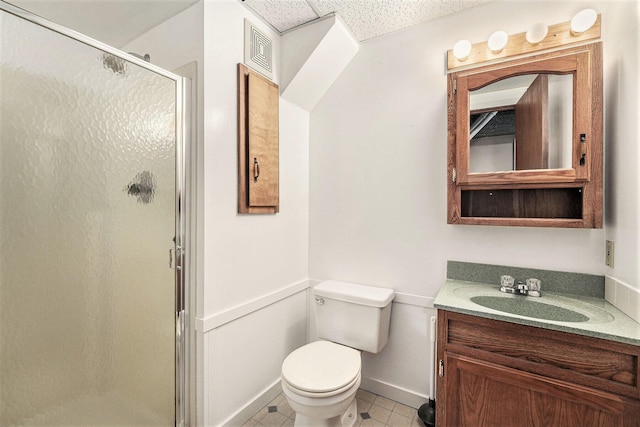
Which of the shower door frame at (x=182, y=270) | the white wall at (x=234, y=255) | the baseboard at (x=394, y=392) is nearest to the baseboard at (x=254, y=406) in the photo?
the white wall at (x=234, y=255)

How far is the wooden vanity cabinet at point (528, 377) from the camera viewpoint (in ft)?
3.45

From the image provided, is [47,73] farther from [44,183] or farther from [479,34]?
[479,34]

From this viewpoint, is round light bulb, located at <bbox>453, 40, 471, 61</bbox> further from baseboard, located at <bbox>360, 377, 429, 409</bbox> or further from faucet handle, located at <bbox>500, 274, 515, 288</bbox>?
baseboard, located at <bbox>360, 377, 429, 409</bbox>

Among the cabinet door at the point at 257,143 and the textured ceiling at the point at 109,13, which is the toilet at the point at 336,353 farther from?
the textured ceiling at the point at 109,13

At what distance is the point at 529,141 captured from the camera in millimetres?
1467

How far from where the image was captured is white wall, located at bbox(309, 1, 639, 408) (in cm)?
155

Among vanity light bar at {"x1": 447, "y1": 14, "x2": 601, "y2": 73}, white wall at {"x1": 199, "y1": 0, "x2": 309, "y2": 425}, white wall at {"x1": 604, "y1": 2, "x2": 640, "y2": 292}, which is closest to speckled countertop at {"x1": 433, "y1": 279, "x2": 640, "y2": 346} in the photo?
white wall at {"x1": 604, "y1": 2, "x2": 640, "y2": 292}

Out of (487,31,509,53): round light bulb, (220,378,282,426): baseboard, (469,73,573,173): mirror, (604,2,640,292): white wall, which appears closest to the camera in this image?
(604,2,640,292): white wall

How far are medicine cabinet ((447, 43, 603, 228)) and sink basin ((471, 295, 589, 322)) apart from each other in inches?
14.7

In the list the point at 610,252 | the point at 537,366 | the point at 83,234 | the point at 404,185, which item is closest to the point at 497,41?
the point at 404,185

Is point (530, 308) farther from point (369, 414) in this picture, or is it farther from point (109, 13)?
point (109, 13)

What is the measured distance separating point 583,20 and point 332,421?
2.21 m

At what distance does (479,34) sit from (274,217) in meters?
1.56

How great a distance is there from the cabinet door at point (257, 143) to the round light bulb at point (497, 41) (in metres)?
1.20
